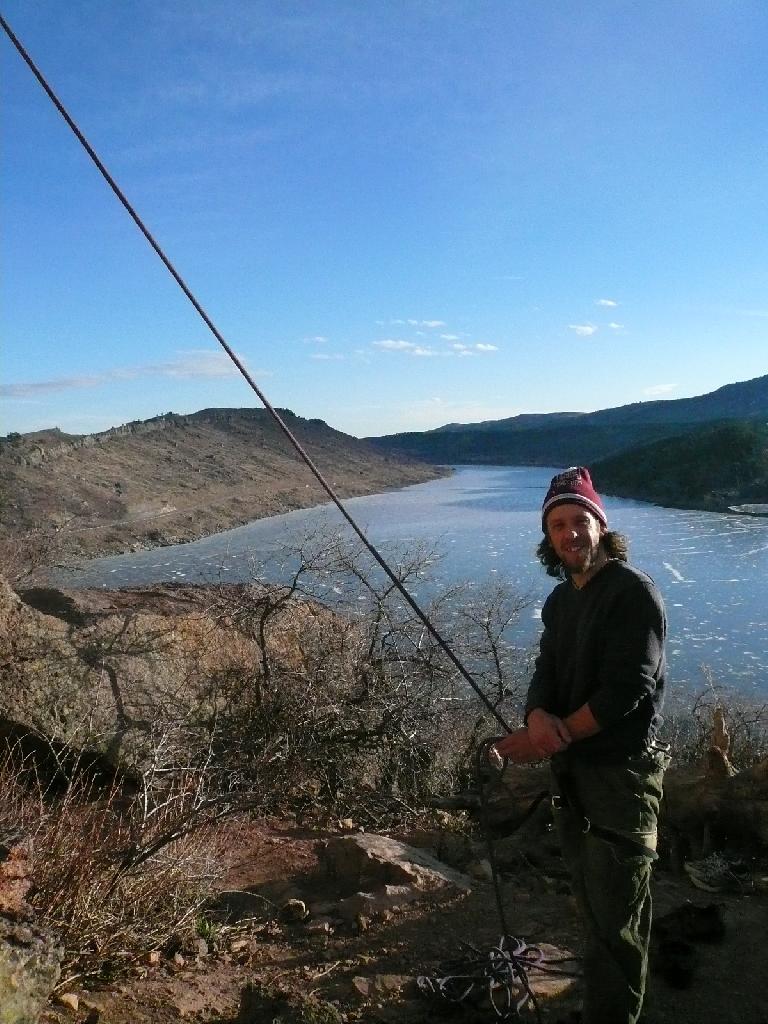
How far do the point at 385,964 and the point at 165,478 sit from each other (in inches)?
1996

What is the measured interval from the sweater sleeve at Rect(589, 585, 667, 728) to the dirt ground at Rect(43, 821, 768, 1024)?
134 cm

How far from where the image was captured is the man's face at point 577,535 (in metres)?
2.62

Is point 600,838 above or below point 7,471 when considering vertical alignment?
below

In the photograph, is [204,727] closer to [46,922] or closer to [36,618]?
[36,618]

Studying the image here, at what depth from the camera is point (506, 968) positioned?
10.1ft

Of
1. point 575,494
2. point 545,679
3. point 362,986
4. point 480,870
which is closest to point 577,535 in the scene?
point 575,494

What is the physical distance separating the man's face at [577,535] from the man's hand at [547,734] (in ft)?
1.61

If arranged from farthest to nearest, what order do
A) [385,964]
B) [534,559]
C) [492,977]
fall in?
[534,559]
[385,964]
[492,977]

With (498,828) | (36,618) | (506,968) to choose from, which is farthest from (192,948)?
(36,618)

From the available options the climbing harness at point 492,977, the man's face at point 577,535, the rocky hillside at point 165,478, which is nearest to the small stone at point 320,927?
the climbing harness at point 492,977

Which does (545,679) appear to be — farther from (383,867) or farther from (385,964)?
(383,867)

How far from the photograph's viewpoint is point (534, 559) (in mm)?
29000

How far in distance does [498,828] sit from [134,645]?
385cm

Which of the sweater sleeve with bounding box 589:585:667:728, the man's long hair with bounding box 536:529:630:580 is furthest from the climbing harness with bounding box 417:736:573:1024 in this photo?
the man's long hair with bounding box 536:529:630:580
